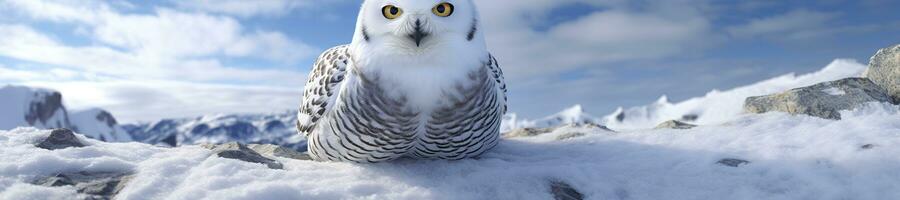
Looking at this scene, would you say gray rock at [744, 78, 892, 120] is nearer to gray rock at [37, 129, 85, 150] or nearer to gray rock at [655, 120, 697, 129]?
gray rock at [655, 120, 697, 129]

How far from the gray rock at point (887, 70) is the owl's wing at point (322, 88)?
6.89 metres

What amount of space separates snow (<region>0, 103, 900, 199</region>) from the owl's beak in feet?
3.72

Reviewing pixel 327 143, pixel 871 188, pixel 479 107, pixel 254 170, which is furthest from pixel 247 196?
pixel 871 188

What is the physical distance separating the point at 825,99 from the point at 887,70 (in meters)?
1.33

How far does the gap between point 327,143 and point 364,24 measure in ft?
3.63

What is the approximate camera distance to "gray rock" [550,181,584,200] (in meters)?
4.62

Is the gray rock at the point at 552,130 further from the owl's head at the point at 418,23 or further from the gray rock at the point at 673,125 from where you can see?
the owl's head at the point at 418,23

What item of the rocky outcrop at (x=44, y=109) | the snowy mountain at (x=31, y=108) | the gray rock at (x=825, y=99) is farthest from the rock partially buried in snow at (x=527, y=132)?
the rocky outcrop at (x=44, y=109)

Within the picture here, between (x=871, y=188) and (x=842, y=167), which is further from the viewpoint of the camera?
(x=842, y=167)

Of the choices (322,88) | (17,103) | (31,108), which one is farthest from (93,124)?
(322,88)

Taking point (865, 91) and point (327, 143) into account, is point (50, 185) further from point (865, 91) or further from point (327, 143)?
point (865, 91)

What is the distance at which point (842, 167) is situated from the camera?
16.0 ft

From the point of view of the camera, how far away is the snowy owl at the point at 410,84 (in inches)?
169

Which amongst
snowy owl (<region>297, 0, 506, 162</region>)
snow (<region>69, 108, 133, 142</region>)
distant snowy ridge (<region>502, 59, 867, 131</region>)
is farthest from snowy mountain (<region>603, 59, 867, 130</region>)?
snow (<region>69, 108, 133, 142</region>)
